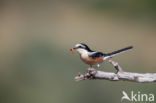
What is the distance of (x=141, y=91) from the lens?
545 cm

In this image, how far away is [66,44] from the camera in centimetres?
741

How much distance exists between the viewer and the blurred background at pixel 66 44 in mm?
5918

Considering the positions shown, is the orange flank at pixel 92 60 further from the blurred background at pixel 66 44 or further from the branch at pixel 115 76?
the blurred background at pixel 66 44

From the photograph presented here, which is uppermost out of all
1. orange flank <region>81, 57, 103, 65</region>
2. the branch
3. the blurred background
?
the blurred background

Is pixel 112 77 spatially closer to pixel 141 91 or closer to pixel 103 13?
pixel 141 91

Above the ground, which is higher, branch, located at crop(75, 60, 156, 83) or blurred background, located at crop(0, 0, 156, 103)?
blurred background, located at crop(0, 0, 156, 103)

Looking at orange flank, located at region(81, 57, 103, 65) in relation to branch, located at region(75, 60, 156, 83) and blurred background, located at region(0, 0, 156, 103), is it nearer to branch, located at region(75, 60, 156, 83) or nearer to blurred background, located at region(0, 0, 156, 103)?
branch, located at region(75, 60, 156, 83)

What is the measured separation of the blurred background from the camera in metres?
5.92

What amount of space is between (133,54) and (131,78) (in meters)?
3.24

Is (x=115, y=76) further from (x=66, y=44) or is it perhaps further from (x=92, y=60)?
(x=66, y=44)

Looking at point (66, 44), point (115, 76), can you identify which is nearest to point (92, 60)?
point (115, 76)

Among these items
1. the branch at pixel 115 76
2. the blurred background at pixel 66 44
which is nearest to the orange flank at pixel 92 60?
the branch at pixel 115 76

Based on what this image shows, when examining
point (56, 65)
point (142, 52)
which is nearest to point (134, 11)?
point (142, 52)

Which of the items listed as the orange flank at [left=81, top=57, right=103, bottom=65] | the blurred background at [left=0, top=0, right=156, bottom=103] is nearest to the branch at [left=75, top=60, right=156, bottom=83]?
the orange flank at [left=81, top=57, right=103, bottom=65]
